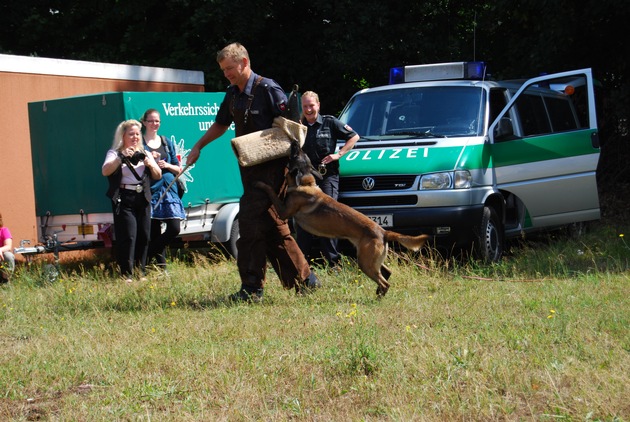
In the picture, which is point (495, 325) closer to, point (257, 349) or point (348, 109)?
point (257, 349)

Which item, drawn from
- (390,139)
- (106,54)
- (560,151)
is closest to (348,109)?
(390,139)

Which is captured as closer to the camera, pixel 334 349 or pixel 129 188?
pixel 334 349

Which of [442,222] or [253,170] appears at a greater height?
[253,170]

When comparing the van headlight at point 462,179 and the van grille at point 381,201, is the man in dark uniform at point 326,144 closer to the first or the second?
the van grille at point 381,201

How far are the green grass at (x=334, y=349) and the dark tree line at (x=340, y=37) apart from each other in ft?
23.1

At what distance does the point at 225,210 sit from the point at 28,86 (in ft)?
10.2

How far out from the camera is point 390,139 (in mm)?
9727

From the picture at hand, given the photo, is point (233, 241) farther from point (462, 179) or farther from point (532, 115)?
point (532, 115)

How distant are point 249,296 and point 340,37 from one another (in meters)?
10.1

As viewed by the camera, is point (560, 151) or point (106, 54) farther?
point (106, 54)

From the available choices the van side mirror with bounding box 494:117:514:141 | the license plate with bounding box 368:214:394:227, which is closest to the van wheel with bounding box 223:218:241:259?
the license plate with bounding box 368:214:394:227

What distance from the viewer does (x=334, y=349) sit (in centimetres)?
538

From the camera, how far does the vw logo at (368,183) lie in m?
9.30

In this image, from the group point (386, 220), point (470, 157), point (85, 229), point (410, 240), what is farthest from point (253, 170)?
point (85, 229)
